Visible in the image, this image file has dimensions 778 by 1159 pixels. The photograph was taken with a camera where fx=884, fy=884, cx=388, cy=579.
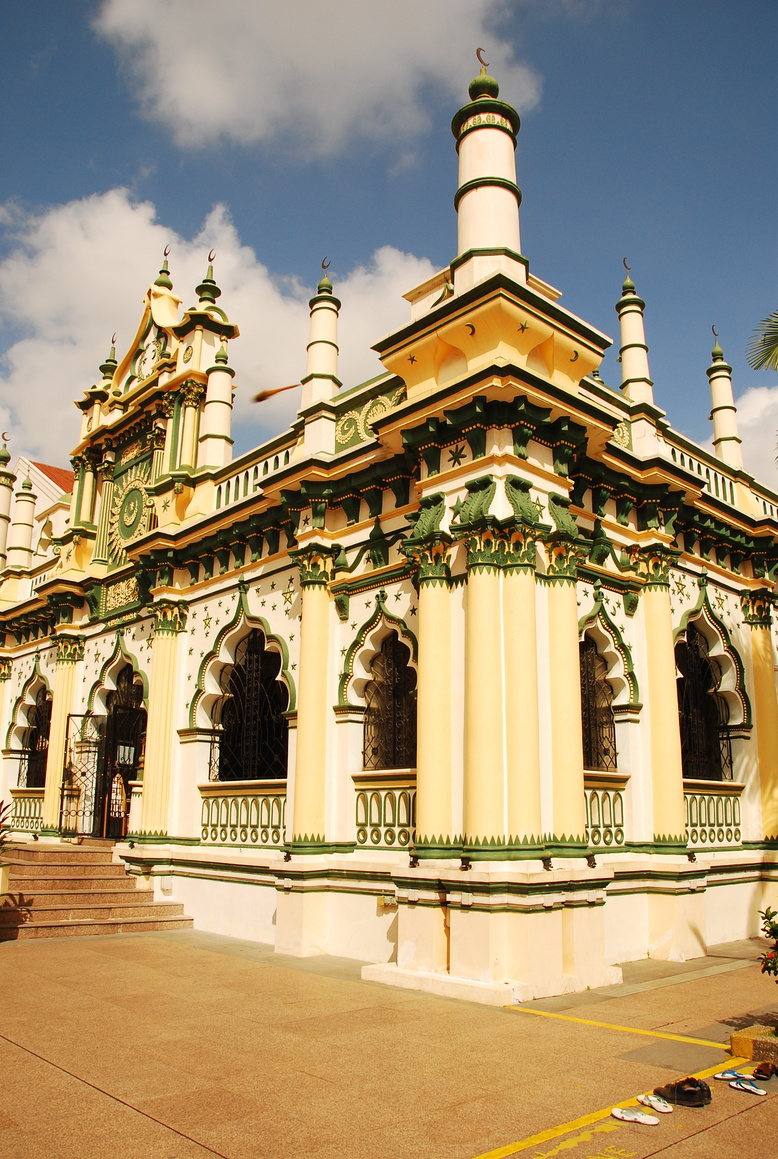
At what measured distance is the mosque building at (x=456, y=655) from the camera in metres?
9.07

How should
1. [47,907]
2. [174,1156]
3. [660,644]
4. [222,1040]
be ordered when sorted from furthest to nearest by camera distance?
[47,907], [660,644], [222,1040], [174,1156]

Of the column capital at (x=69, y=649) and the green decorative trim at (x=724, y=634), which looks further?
the column capital at (x=69, y=649)

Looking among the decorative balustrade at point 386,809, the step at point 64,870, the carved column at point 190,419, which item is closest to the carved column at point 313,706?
the decorative balustrade at point 386,809

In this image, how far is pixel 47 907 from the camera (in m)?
12.9

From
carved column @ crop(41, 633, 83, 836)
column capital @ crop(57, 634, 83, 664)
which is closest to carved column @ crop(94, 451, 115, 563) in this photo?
column capital @ crop(57, 634, 83, 664)

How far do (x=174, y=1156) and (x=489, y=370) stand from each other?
749 cm

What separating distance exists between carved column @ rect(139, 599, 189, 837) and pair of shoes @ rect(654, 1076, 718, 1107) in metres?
10.8

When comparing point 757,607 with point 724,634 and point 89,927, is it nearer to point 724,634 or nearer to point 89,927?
point 724,634

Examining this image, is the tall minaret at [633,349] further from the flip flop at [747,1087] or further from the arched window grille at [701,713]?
Answer: the flip flop at [747,1087]

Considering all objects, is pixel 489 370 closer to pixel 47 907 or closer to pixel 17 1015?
pixel 17 1015

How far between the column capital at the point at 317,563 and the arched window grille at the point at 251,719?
1.92 metres

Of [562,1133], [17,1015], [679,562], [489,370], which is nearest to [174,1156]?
[562,1133]

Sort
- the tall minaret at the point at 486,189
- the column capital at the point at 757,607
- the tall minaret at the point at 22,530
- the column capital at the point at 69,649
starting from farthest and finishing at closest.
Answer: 1. the tall minaret at the point at 22,530
2. the column capital at the point at 69,649
3. the column capital at the point at 757,607
4. the tall minaret at the point at 486,189

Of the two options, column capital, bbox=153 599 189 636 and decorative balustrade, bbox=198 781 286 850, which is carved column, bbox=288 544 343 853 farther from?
column capital, bbox=153 599 189 636
